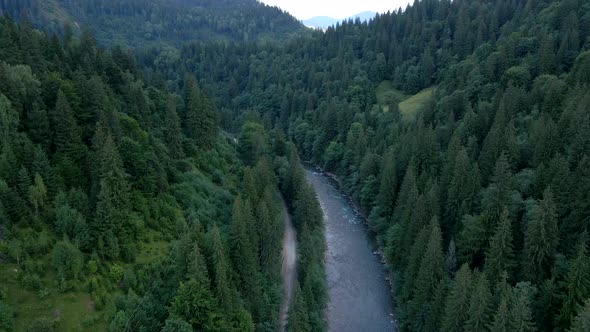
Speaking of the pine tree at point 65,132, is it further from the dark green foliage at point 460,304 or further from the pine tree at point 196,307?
the dark green foliage at point 460,304

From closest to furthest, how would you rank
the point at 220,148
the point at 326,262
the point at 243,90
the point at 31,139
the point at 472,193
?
the point at 31,139 → the point at 472,193 → the point at 326,262 → the point at 220,148 → the point at 243,90

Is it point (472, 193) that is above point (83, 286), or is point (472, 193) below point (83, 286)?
above

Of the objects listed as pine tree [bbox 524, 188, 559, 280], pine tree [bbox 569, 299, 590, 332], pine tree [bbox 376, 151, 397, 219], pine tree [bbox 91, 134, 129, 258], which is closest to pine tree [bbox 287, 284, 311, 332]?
pine tree [bbox 91, 134, 129, 258]

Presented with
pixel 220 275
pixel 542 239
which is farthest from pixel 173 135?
pixel 542 239

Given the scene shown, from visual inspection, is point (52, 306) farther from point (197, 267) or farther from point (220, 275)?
point (220, 275)

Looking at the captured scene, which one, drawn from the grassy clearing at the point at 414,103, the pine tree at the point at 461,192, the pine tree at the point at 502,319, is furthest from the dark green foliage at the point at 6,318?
the grassy clearing at the point at 414,103

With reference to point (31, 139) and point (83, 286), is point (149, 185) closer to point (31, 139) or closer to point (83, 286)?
point (31, 139)

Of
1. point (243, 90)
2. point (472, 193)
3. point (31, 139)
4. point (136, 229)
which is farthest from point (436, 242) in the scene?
point (243, 90)
